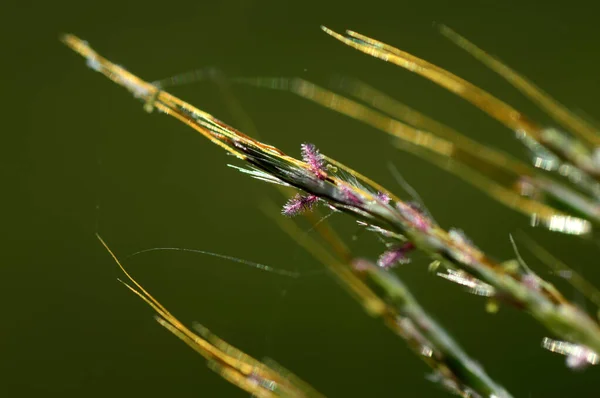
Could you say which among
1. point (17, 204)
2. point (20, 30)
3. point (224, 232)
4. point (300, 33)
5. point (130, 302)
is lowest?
point (130, 302)

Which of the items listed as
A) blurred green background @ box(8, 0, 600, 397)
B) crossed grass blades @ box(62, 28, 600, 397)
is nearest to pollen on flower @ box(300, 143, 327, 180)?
crossed grass blades @ box(62, 28, 600, 397)

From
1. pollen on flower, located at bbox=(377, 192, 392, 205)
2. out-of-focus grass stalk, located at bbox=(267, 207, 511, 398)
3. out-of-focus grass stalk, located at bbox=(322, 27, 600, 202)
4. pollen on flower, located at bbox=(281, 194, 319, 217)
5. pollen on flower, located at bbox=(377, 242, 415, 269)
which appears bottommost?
out-of-focus grass stalk, located at bbox=(267, 207, 511, 398)

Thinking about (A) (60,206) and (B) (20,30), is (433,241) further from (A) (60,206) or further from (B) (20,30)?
(B) (20,30)

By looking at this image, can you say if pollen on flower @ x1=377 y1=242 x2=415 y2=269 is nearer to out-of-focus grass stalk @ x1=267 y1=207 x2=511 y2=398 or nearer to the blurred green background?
out-of-focus grass stalk @ x1=267 y1=207 x2=511 y2=398

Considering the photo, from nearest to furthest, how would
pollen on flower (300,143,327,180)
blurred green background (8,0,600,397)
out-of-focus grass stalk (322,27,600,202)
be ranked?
1. out-of-focus grass stalk (322,27,600,202)
2. pollen on flower (300,143,327,180)
3. blurred green background (8,0,600,397)

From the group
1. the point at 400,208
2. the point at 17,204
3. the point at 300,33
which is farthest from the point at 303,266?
the point at 400,208

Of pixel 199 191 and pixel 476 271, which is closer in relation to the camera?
pixel 476 271
